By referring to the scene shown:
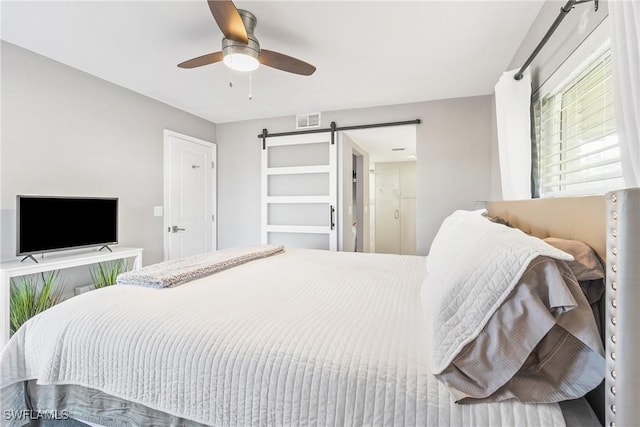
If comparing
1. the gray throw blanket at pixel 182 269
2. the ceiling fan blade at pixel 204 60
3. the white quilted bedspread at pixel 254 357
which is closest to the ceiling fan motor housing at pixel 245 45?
the ceiling fan blade at pixel 204 60

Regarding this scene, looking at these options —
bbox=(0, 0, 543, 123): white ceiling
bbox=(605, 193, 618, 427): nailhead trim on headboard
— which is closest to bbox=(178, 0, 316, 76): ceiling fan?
bbox=(0, 0, 543, 123): white ceiling

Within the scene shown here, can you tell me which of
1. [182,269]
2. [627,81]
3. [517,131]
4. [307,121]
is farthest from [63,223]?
[517,131]

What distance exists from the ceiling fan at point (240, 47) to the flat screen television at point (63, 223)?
5.16 feet

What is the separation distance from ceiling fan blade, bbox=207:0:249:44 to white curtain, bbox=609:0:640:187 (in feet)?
4.99

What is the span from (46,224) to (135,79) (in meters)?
1.55

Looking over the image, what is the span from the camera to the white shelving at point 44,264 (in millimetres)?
1917

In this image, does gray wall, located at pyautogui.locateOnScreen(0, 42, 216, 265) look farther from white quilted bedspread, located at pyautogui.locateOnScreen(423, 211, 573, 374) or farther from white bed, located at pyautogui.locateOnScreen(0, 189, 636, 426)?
white quilted bedspread, located at pyautogui.locateOnScreen(423, 211, 573, 374)

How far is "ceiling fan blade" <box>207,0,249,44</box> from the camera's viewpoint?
143cm

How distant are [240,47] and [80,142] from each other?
1963mm

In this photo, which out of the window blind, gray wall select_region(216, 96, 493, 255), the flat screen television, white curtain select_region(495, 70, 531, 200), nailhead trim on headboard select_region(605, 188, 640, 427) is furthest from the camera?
gray wall select_region(216, 96, 493, 255)

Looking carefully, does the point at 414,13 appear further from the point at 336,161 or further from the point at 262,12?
the point at 336,161

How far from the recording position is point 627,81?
851 mm

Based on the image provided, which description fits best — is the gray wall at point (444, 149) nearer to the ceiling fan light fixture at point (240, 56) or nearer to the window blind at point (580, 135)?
the window blind at point (580, 135)

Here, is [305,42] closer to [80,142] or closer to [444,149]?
[444,149]
